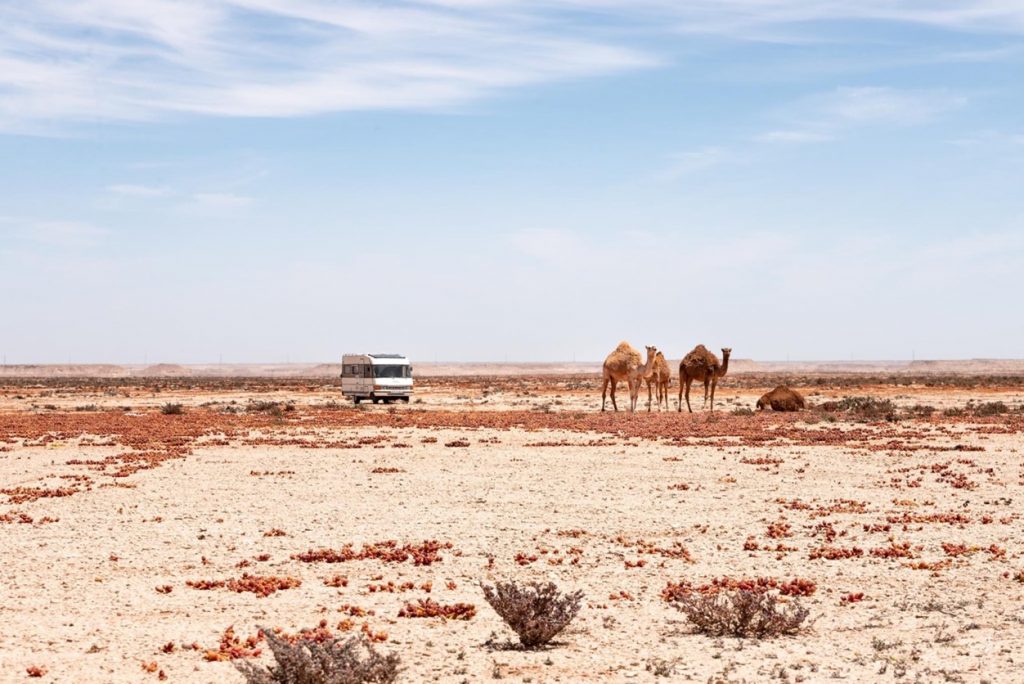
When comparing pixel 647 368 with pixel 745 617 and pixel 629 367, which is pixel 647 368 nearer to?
pixel 629 367

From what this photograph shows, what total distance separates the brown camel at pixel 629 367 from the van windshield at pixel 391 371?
14.7 meters

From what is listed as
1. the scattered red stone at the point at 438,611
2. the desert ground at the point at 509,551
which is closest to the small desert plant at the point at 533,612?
the desert ground at the point at 509,551

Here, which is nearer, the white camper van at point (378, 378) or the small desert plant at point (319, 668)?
the small desert plant at point (319, 668)

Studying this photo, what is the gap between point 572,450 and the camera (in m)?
32.4

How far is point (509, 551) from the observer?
16.1 metres

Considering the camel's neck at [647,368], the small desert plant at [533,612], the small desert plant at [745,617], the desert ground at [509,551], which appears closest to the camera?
the desert ground at [509,551]

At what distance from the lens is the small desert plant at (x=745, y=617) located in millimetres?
11070

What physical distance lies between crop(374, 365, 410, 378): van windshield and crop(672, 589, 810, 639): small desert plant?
2092 inches

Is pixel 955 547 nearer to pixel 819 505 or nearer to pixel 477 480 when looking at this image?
pixel 819 505

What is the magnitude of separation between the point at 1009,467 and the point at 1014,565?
43.7 feet

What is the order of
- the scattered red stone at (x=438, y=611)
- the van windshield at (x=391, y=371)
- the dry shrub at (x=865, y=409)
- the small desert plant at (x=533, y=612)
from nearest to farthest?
the small desert plant at (x=533, y=612) < the scattered red stone at (x=438, y=611) < the dry shrub at (x=865, y=409) < the van windshield at (x=391, y=371)

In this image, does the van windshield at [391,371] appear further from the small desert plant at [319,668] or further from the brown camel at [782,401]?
the small desert plant at [319,668]

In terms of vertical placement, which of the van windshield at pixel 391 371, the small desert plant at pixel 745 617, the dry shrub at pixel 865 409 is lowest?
the small desert plant at pixel 745 617

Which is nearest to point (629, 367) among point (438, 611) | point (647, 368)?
point (647, 368)
